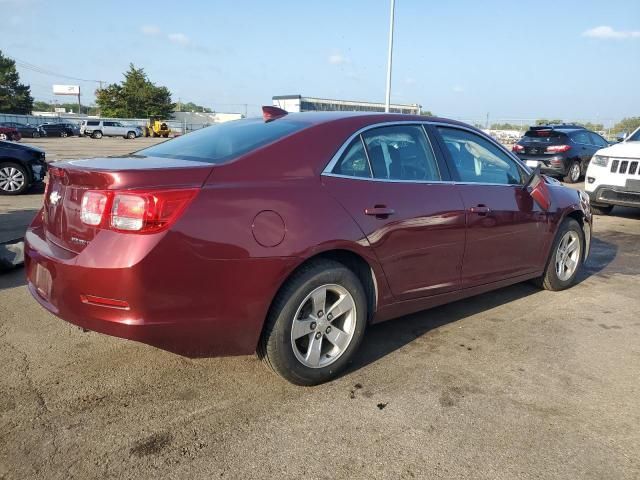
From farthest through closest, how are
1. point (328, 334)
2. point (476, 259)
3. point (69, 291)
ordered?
1. point (476, 259)
2. point (328, 334)
3. point (69, 291)

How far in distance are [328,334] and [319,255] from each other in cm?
49

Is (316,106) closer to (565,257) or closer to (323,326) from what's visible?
(565,257)

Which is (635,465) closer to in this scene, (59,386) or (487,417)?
(487,417)

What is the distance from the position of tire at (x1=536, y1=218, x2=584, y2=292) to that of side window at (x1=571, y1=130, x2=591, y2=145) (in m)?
10.6

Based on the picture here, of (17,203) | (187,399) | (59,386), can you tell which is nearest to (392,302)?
(187,399)

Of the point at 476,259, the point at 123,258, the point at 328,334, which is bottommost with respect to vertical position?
the point at 328,334

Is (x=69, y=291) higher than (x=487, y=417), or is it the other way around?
(x=69, y=291)

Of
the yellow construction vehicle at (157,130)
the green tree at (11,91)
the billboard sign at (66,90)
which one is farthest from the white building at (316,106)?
the billboard sign at (66,90)

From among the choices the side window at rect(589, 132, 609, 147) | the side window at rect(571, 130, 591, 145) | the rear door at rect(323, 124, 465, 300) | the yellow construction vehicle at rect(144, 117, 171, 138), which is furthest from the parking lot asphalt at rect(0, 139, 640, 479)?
the yellow construction vehicle at rect(144, 117, 171, 138)

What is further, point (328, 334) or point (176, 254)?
point (328, 334)

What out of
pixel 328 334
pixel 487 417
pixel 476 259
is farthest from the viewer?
pixel 476 259

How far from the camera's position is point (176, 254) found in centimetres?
242

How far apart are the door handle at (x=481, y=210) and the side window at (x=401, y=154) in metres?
0.38

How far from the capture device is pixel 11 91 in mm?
72000
